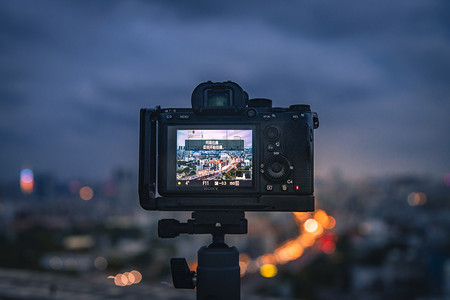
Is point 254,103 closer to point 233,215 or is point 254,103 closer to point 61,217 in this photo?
point 233,215

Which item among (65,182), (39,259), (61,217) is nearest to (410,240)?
(39,259)

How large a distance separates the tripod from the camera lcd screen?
136 millimetres

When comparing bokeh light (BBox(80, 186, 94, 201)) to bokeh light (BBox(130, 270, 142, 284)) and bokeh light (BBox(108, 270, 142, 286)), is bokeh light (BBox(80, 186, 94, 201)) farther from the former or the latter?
bokeh light (BBox(108, 270, 142, 286))

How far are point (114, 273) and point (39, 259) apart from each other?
11.1 ft

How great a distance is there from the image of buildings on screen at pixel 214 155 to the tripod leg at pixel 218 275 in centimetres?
30

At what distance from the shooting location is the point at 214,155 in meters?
1.60

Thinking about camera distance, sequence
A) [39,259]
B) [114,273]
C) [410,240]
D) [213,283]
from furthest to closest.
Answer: [410,240], [114,273], [39,259], [213,283]

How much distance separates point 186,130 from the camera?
1.61m

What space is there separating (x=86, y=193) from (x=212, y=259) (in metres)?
36.5

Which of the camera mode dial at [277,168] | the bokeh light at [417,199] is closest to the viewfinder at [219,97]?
the camera mode dial at [277,168]

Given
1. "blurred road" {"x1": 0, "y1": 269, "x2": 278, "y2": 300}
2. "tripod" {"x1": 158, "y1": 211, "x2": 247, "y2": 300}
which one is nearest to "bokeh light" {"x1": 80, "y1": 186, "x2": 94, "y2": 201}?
"blurred road" {"x1": 0, "y1": 269, "x2": 278, "y2": 300}

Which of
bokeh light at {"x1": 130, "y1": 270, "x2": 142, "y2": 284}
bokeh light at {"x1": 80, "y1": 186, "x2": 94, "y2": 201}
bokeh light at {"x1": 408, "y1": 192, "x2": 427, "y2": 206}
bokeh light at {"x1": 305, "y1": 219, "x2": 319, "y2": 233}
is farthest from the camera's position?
bokeh light at {"x1": 305, "y1": 219, "x2": 319, "y2": 233}

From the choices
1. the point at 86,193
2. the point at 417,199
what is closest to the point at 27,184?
the point at 86,193

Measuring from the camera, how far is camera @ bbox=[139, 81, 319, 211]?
160 centimetres
